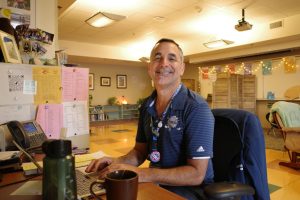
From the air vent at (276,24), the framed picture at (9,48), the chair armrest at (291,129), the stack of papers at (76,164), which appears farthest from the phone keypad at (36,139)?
the air vent at (276,24)

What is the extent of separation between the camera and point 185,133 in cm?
113

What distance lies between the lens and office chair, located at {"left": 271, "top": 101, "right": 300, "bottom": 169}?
3467 mm

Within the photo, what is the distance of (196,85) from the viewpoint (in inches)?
370

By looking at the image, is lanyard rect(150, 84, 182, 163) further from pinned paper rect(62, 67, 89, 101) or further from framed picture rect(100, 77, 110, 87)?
framed picture rect(100, 77, 110, 87)

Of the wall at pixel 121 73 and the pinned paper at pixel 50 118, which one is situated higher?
the wall at pixel 121 73

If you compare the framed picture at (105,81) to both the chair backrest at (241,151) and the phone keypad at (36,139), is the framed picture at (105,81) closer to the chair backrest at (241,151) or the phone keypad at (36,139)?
the phone keypad at (36,139)

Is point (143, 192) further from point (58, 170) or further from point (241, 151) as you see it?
point (241, 151)

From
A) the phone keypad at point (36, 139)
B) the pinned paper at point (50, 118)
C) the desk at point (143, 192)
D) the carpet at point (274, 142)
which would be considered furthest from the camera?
the carpet at point (274, 142)

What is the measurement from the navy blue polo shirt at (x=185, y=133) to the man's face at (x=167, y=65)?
0.10m

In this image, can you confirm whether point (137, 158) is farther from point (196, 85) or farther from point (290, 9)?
point (196, 85)

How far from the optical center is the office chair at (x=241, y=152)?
1.14 m

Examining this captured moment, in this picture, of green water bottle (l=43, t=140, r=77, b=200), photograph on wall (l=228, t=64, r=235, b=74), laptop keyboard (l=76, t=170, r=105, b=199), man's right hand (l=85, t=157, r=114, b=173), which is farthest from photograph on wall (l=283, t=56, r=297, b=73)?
green water bottle (l=43, t=140, r=77, b=200)

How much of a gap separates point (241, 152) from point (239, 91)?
678 centimetres

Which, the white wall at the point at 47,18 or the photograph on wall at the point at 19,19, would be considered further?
the white wall at the point at 47,18
